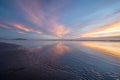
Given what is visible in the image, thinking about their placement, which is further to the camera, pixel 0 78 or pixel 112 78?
pixel 112 78

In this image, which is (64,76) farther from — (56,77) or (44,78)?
(44,78)

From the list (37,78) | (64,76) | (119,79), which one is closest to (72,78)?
(64,76)

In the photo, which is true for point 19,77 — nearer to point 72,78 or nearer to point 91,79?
point 72,78

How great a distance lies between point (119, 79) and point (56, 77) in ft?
16.2

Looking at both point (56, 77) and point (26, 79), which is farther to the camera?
point (56, 77)

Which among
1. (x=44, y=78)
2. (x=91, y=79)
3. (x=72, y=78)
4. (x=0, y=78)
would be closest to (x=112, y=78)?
(x=91, y=79)

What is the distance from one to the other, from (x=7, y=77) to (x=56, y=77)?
379 cm

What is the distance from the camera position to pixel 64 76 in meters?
6.63

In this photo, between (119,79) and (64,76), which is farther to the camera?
(64,76)

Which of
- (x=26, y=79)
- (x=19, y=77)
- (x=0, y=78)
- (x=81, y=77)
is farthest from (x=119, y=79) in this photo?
(x=0, y=78)

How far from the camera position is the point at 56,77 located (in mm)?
6441

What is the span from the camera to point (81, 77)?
638 cm

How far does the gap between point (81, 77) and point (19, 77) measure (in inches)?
194

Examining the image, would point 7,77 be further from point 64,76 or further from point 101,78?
point 101,78
